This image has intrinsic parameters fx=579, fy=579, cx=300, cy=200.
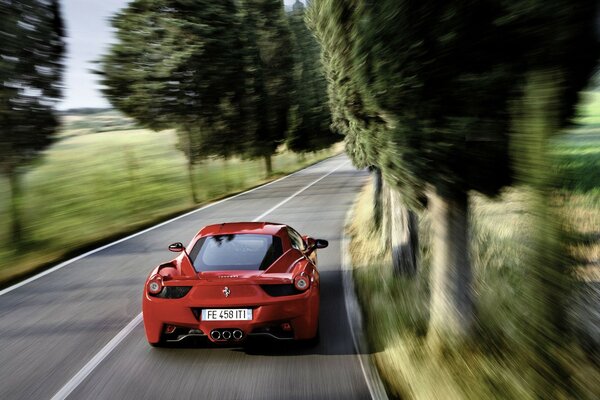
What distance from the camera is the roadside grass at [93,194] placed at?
13.2m

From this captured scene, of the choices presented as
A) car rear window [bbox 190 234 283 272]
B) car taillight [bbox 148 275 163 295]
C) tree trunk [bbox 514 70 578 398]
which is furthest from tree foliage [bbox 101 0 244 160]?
tree trunk [bbox 514 70 578 398]

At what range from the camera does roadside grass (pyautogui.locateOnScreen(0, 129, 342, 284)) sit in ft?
43.2

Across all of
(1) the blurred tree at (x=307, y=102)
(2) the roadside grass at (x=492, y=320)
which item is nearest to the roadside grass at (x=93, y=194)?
(1) the blurred tree at (x=307, y=102)

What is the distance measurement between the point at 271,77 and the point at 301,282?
117 feet

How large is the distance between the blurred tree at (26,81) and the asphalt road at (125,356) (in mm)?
3664

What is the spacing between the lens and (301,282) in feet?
19.2

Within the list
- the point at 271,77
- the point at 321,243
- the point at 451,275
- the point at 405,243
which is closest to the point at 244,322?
the point at 451,275

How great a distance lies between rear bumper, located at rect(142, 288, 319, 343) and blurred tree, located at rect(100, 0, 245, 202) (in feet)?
59.7

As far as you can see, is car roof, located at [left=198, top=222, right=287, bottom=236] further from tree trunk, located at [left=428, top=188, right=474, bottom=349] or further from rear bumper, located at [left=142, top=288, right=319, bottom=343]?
tree trunk, located at [left=428, top=188, right=474, bottom=349]

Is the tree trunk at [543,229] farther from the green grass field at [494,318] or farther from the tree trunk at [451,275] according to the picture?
the tree trunk at [451,275]

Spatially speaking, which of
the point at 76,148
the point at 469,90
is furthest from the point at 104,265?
the point at 76,148

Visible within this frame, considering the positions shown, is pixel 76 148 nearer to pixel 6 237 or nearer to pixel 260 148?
pixel 260 148

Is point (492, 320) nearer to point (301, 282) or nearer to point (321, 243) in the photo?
point (301, 282)

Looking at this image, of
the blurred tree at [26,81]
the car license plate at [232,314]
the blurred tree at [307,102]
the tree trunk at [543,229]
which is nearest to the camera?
the tree trunk at [543,229]
